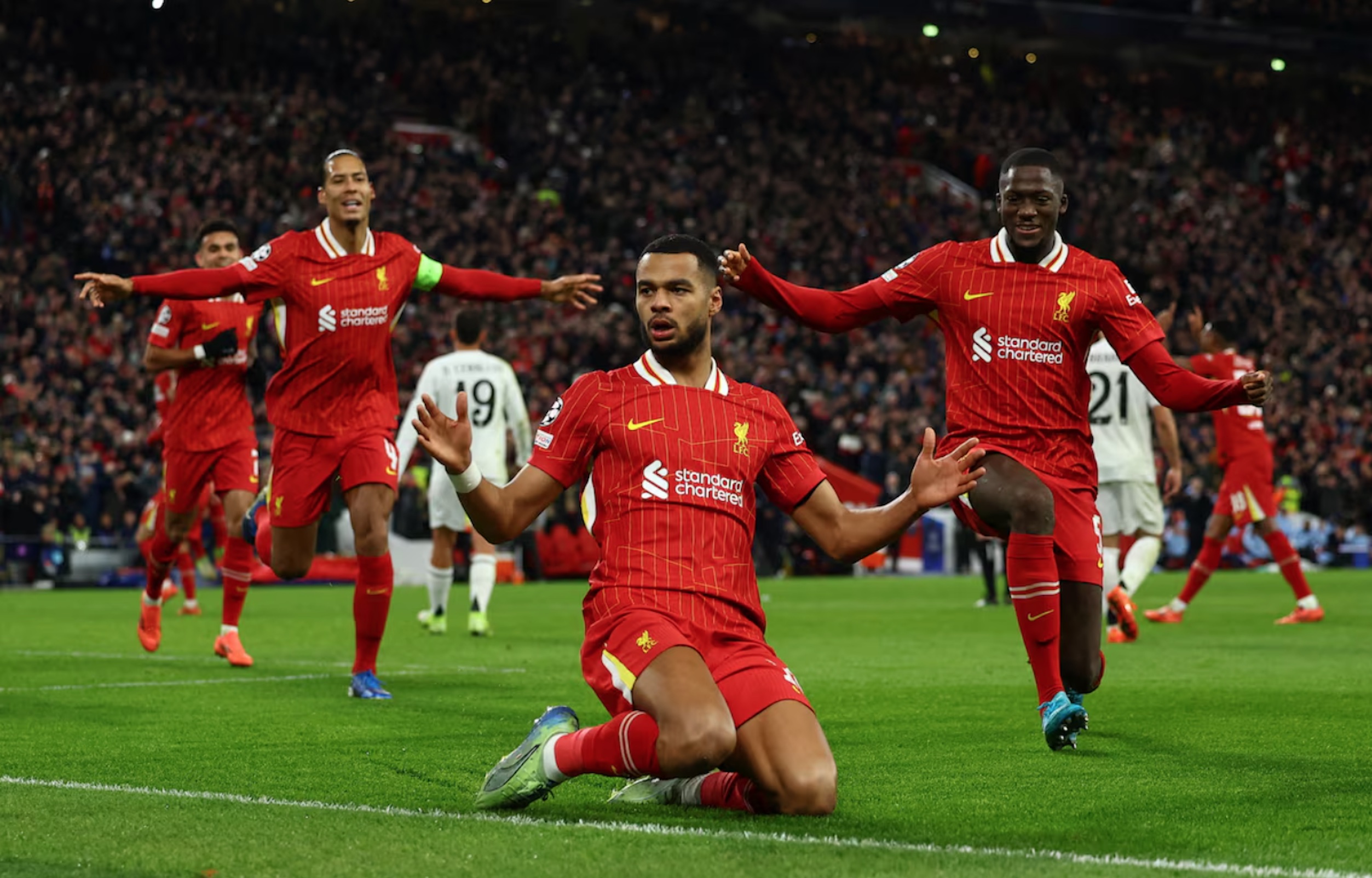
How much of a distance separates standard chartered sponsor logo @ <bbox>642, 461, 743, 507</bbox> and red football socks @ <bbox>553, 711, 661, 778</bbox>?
A: 661mm

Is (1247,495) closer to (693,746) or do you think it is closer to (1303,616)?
(1303,616)

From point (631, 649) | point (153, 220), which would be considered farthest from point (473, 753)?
point (153, 220)

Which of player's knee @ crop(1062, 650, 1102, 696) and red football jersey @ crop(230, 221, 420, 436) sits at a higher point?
red football jersey @ crop(230, 221, 420, 436)

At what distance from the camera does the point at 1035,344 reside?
6898 mm

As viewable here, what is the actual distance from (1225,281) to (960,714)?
2992cm

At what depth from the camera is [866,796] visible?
209 inches

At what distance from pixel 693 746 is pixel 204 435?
23.2 ft

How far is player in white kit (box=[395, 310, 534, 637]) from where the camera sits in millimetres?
13500

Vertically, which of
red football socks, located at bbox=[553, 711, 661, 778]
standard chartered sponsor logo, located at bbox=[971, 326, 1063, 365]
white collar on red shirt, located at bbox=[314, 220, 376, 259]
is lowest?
red football socks, located at bbox=[553, 711, 661, 778]

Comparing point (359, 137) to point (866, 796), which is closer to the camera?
point (866, 796)

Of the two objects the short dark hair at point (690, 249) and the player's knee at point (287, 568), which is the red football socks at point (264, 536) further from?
the short dark hair at point (690, 249)

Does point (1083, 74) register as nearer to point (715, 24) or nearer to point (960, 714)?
point (715, 24)

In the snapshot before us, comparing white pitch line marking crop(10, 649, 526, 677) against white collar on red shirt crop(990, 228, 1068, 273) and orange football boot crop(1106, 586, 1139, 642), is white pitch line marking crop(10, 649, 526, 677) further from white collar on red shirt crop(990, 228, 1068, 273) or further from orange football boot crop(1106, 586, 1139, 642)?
orange football boot crop(1106, 586, 1139, 642)

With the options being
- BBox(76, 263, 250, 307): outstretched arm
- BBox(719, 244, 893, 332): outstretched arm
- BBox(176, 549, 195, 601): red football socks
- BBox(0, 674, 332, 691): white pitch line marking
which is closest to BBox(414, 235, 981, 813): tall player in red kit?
BBox(719, 244, 893, 332): outstretched arm
